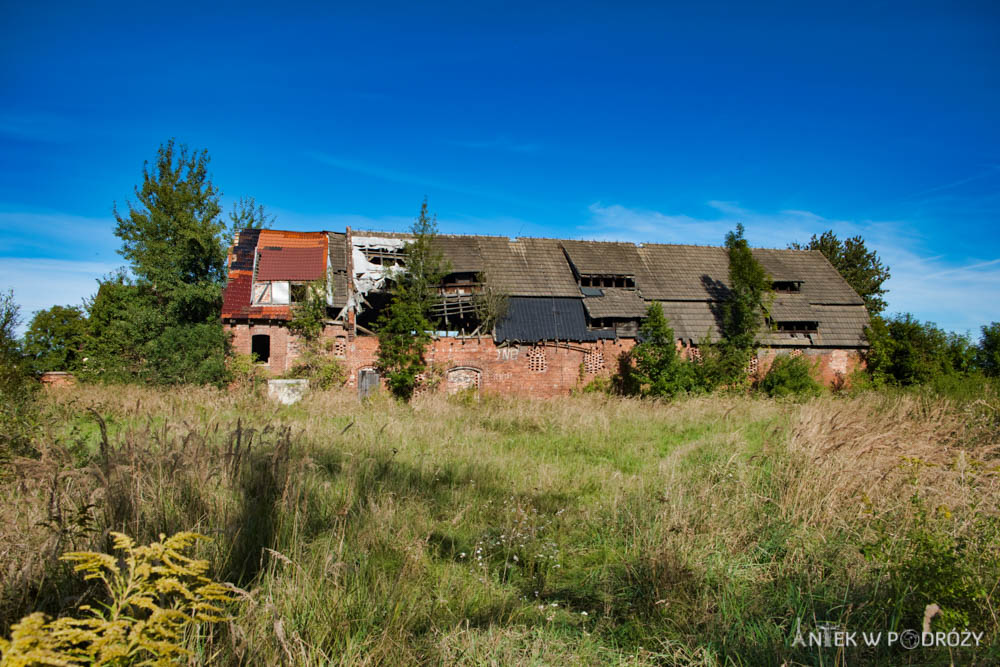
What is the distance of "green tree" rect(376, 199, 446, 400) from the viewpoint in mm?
20406

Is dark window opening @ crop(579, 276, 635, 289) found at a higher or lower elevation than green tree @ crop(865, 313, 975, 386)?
higher

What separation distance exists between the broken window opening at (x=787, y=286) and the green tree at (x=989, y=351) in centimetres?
749

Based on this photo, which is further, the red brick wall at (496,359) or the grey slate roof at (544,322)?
the grey slate roof at (544,322)

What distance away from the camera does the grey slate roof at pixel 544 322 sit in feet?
73.4

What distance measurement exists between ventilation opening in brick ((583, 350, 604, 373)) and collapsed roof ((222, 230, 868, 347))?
29.6 inches

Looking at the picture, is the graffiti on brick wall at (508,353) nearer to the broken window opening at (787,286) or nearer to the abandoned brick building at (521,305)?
the abandoned brick building at (521,305)

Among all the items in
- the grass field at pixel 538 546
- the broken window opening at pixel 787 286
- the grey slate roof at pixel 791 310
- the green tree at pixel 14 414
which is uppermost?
the broken window opening at pixel 787 286

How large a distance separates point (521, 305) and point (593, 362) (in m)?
4.15

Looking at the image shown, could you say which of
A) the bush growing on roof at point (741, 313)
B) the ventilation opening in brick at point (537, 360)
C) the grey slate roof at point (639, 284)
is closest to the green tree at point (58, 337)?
the grey slate roof at point (639, 284)

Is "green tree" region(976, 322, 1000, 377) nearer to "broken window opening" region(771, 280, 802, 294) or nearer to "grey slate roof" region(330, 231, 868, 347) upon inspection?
"grey slate roof" region(330, 231, 868, 347)

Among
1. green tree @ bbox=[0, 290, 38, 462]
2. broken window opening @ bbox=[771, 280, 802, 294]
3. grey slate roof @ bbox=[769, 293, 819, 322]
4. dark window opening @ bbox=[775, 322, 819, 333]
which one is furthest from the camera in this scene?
broken window opening @ bbox=[771, 280, 802, 294]

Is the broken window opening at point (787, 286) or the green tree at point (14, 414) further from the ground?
the broken window opening at point (787, 286)

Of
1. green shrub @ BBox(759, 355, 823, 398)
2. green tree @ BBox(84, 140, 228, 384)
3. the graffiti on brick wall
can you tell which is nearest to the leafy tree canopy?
green tree @ BBox(84, 140, 228, 384)

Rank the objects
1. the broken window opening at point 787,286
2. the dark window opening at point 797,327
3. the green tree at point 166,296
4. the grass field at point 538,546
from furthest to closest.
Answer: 1. the broken window opening at point 787,286
2. the dark window opening at point 797,327
3. the green tree at point 166,296
4. the grass field at point 538,546
